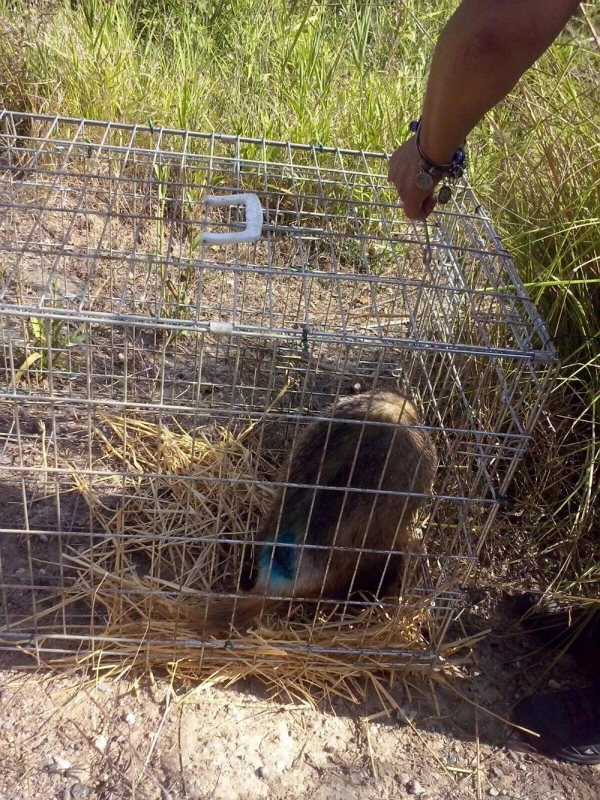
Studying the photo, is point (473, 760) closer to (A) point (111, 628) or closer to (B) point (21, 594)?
(A) point (111, 628)

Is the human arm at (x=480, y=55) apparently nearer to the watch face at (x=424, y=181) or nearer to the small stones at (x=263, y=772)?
the watch face at (x=424, y=181)

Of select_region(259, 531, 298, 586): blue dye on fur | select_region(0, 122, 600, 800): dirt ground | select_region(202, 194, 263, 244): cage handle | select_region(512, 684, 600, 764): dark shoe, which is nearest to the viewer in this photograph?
select_region(202, 194, 263, 244): cage handle

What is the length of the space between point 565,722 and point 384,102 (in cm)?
346

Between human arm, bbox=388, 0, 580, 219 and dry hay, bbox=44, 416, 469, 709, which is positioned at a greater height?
human arm, bbox=388, 0, 580, 219

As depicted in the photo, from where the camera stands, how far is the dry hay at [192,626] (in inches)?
92.1

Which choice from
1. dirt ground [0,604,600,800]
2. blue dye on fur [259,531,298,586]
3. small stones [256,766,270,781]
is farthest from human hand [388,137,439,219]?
small stones [256,766,270,781]

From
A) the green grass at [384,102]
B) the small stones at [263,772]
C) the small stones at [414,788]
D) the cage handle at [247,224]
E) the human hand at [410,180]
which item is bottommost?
the small stones at [263,772]

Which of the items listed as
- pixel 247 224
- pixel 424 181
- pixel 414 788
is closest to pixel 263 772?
pixel 414 788

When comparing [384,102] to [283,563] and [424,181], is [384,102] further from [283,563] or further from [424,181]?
[283,563]

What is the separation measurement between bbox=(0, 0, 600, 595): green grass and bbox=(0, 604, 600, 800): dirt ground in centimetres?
65

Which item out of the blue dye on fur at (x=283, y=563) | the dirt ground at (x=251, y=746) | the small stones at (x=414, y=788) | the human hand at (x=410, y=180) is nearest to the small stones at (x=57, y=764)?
the dirt ground at (x=251, y=746)

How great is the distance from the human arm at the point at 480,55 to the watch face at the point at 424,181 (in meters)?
0.10

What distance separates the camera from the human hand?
200 centimetres

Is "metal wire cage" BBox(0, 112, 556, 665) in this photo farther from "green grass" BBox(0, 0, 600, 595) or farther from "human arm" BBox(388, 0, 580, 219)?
"human arm" BBox(388, 0, 580, 219)
